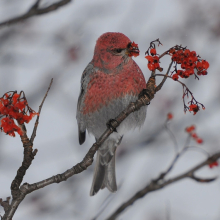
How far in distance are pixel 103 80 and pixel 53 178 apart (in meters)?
1.57

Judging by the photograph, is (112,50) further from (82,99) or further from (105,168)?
(105,168)

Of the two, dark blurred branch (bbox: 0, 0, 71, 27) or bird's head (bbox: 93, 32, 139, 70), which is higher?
bird's head (bbox: 93, 32, 139, 70)

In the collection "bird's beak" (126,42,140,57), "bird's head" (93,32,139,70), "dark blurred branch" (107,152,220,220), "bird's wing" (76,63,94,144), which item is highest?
"bird's wing" (76,63,94,144)

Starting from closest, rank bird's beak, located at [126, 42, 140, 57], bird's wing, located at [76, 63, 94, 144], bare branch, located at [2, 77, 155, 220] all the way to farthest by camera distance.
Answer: bare branch, located at [2, 77, 155, 220] < bird's beak, located at [126, 42, 140, 57] < bird's wing, located at [76, 63, 94, 144]

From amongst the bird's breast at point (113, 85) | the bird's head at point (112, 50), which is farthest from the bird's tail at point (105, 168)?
the bird's head at point (112, 50)

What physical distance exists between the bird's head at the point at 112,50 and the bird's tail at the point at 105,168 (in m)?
1.30

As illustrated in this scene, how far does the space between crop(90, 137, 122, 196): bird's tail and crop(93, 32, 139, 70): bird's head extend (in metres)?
1.30

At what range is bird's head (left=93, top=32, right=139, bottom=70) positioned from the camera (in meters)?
2.89

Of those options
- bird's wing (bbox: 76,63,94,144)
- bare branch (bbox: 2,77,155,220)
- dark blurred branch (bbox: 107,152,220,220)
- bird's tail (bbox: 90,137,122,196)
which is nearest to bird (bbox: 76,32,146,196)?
bird's wing (bbox: 76,63,94,144)

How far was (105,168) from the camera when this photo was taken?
420 cm

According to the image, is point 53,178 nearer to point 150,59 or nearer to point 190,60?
point 150,59

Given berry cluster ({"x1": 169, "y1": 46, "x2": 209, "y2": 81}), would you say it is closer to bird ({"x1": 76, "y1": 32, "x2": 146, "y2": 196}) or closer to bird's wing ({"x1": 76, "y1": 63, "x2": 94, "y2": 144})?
bird ({"x1": 76, "y1": 32, "x2": 146, "y2": 196})

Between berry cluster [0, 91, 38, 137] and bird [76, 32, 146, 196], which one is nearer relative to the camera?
berry cluster [0, 91, 38, 137]

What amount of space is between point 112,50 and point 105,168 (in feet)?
5.75
